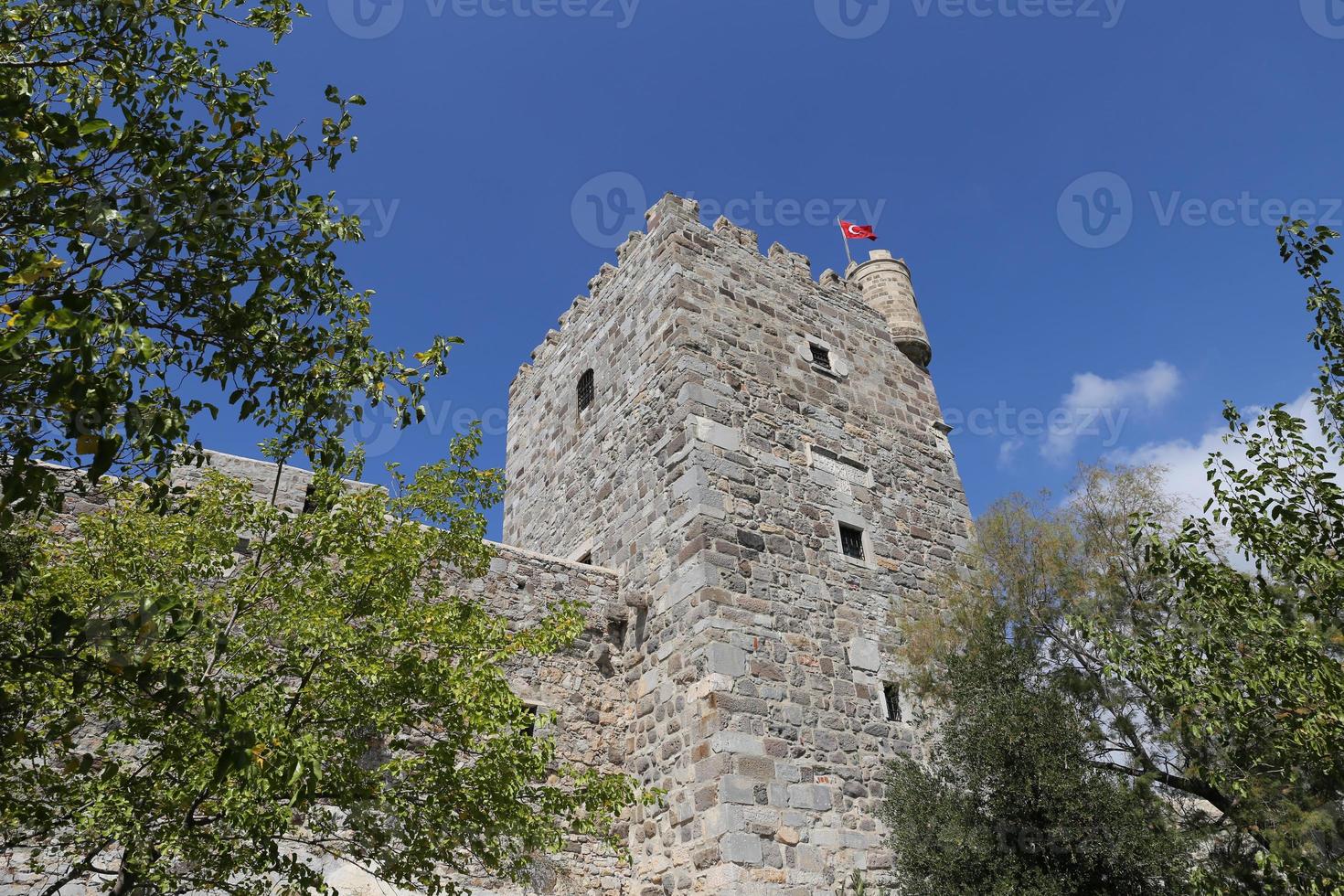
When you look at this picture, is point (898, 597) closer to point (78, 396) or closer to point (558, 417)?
point (558, 417)

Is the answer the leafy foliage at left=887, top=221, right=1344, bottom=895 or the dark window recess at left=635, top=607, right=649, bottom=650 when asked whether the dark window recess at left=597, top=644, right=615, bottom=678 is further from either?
the leafy foliage at left=887, top=221, right=1344, bottom=895

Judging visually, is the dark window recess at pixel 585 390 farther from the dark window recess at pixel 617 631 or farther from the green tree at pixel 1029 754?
the green tree at pixel 1029 754

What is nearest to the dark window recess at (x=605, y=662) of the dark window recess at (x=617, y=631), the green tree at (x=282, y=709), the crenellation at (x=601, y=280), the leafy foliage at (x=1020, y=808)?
the dark window recess at (x=617, y=631)

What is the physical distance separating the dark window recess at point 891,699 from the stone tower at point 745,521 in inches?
1.0

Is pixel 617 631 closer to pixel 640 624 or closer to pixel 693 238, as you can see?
pixel 640 624

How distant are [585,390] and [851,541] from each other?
509 cm

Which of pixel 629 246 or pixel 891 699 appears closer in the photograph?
pixel 891 699

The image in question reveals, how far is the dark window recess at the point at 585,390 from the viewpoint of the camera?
45.8ft

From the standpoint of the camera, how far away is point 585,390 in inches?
557

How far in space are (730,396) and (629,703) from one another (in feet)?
13.9

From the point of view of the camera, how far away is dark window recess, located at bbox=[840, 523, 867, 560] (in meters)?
11.7

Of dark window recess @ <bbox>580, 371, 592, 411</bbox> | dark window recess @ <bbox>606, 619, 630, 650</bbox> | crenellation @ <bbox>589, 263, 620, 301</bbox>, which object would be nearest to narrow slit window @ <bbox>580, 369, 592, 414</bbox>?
dark window recess @ <bbox>580, 371, 592, 411</bbox>

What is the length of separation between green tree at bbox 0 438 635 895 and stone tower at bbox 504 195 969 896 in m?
1.77

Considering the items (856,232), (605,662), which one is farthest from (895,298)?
(605,662)
